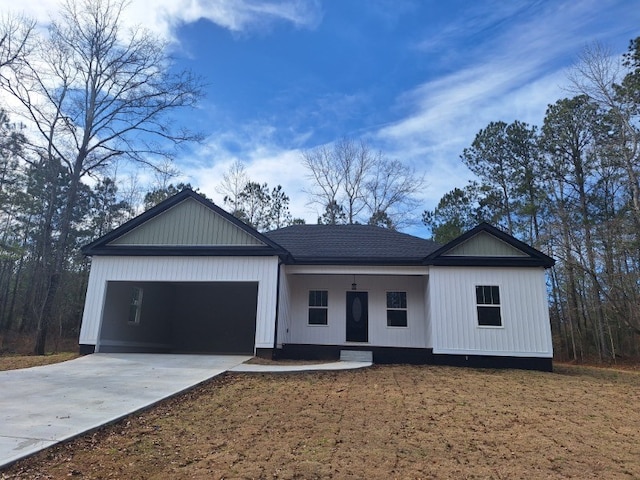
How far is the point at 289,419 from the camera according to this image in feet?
18.4

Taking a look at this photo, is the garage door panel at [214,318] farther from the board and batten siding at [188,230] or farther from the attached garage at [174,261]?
the board and batten siding at [188,230]

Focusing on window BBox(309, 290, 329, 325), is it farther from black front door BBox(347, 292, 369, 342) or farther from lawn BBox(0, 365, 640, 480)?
lawn BBox(0, 365, 640, 480)

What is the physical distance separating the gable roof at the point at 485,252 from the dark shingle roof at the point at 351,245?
2.52ft

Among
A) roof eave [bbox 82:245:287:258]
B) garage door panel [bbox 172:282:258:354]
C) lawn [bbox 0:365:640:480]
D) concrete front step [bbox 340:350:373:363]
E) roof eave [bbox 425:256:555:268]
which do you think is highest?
roof eave [bbox 82:245:287:258]

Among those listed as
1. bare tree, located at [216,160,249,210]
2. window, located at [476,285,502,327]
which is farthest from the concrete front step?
bare tree, located at [216,160,249,210]

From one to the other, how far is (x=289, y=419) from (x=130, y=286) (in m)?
9.64

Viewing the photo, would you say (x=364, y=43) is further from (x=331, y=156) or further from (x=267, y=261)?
(x=331, y=156)

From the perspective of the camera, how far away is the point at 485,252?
11.8m

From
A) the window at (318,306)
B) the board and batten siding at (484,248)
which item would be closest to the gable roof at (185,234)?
the window at (318,306)

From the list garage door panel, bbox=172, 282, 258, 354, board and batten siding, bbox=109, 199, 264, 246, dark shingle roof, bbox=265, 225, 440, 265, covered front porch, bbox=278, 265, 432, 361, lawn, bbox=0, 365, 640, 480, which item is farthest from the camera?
garage door panel, bbox=172, 282, 258, 354

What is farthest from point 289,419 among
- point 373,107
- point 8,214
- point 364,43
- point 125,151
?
point 8,214

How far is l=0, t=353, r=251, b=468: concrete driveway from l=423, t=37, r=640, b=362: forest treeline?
1761 centimetres

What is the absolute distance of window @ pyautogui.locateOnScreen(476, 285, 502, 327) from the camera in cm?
1141

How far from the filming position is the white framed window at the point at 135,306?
1356cm
